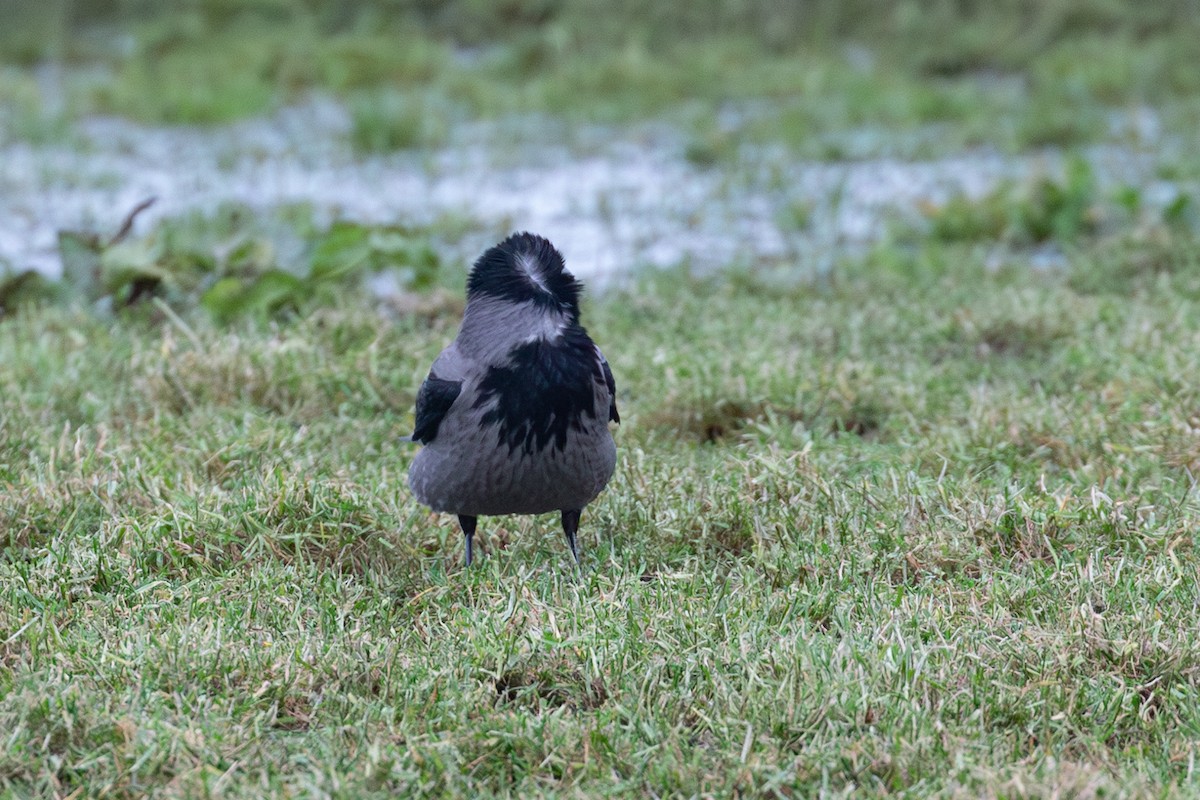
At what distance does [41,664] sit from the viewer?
301 centimetres

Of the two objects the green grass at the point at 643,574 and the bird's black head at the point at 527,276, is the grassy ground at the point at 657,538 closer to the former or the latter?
the green grass at the point at 643,574

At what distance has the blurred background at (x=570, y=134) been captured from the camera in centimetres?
730

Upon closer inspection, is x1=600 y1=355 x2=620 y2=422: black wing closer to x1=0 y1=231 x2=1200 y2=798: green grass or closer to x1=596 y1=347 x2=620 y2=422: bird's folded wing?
x1=596 y1=347 x2=620 y2=422: bird's folded wing

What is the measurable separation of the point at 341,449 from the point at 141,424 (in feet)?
2.17

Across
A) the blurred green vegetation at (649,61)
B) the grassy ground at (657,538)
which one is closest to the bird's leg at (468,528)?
the grassy ground at (657,538)

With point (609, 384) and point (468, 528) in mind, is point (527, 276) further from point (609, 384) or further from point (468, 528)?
point (468, 528)

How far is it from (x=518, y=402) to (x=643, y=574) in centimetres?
56

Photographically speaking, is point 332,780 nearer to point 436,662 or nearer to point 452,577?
point 436,662

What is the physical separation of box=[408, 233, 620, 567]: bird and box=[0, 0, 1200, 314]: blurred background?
2563mm

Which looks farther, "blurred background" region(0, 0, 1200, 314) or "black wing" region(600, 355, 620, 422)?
"blurred background" region(0, 0, 1200, 314)

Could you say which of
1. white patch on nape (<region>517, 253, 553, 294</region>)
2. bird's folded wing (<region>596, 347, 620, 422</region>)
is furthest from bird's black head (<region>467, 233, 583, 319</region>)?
bird's folded wing (<region>596, 347, 620, 422</region>)

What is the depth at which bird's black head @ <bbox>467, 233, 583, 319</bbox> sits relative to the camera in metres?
3.53

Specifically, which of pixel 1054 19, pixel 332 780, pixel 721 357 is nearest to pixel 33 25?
pixel 1054 19

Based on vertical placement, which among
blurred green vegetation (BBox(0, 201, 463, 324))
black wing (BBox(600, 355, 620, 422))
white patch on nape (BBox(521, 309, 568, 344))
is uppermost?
white patch on nape (BBox(521, 309, 568, 344))
